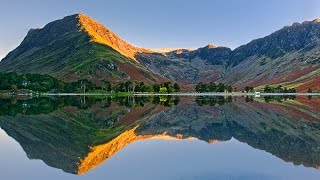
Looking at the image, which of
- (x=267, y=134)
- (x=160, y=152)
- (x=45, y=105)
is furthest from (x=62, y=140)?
(x=45, y=105)

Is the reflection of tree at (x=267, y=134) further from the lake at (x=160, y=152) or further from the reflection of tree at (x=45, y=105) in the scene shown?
the reflection of tree at (x=45, y=105)

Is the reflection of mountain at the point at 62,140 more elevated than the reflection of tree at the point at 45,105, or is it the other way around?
the reflection of tree at the point at 45,105

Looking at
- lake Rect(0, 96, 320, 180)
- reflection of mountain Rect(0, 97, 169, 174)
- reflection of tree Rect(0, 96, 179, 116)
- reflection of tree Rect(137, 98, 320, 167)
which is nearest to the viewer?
lake Rect(0, 96, 320, 180)

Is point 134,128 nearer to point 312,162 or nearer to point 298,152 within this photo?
point 298,152

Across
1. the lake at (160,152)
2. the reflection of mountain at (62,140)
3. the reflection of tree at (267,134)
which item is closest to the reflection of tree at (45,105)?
the reflection of mountain at (62,140)

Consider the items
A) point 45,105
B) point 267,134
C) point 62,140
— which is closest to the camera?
point 62,140

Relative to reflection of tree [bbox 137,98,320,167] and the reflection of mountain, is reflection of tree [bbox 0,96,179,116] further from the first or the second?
reflection of tree [bbox 137,98,320,167]

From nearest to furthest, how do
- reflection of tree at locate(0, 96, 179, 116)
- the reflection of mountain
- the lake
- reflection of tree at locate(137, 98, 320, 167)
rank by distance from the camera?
the lake < the reflection of mountain < reflection of tree at locate(137, 98, 320, 167) < reflection of tree at locate(0, 96, 179, 116)

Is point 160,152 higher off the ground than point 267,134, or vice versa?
point 160,152

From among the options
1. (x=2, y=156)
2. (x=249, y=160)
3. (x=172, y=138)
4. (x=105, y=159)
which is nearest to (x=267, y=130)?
(x=172, y=138)

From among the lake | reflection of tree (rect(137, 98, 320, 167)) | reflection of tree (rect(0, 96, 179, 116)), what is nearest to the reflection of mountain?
the lake

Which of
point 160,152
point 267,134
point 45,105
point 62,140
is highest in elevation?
point 45,105

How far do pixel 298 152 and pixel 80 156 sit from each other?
17.3 metres

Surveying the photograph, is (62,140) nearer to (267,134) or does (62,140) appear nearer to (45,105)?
(267,134)
